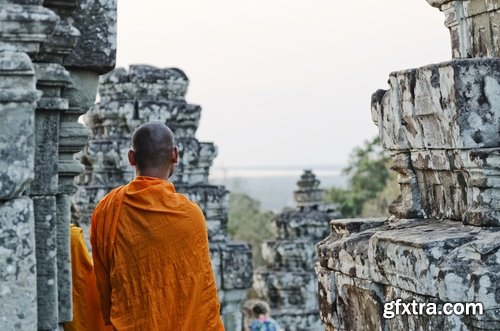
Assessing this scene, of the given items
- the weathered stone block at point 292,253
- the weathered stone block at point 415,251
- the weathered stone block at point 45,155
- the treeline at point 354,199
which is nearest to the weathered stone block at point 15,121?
the weathered stone block at point 45,155

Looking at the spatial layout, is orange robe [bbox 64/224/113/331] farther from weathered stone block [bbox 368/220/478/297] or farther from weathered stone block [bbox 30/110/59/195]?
weathered stone block [bbox 368/220/478/297]

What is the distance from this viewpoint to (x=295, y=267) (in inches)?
642

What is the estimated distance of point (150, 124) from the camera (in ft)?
16.8

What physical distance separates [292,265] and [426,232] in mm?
11246

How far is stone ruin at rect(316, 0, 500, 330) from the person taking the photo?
4680mm

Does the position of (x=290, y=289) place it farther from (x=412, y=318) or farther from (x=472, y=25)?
(x=412, y=318)

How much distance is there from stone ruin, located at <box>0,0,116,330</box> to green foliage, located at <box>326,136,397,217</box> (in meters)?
24.0

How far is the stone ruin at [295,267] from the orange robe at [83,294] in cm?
1065

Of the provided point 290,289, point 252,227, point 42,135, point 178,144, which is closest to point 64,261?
point 42,135

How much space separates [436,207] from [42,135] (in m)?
1.80

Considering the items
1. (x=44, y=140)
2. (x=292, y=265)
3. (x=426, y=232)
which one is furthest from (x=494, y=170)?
(x=292, y=265)

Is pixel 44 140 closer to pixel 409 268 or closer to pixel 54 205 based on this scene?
pixel 54 205

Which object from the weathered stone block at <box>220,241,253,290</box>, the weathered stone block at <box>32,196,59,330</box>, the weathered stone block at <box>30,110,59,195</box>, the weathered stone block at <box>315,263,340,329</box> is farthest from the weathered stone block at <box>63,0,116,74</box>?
the weathered stone block at <box>220,241,253,290</box>

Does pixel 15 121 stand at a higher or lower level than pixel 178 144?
lower
